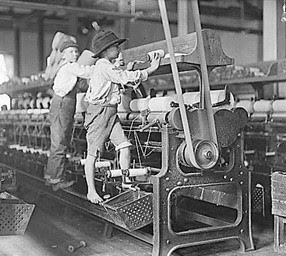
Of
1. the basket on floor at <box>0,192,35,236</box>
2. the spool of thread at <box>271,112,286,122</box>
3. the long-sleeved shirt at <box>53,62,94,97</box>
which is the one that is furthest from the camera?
the spool of thread at <box>271,112,286,122</box>

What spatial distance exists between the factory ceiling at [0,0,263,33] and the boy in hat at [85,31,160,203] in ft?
7.83

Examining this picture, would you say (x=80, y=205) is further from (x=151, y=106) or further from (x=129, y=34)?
(x=129, y=34)

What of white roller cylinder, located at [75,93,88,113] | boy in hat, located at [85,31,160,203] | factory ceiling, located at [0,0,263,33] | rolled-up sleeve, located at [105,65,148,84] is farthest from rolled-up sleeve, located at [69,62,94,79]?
factory ceiling, located at [0,0,263,33]

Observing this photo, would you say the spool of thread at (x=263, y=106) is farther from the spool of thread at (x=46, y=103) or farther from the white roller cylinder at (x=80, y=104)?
the spool of thread at (x=46, y=103)

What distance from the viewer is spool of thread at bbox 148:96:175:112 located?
11.8ft

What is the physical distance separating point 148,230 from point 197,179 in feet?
3.16

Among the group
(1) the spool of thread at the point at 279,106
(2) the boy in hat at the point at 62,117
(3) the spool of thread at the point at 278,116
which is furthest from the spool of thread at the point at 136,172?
(1) the spool of thread at the point at 279,106

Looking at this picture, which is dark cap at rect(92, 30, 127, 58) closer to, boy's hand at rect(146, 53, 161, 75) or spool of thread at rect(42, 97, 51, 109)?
boy's hand at rect(146, 53, 161, 75)

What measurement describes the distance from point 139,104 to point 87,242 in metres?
1.15

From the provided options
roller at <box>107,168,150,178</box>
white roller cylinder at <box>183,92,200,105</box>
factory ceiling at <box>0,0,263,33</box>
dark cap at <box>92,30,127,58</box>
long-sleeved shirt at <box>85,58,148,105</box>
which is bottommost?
roller at <box>107,168,150,178</box>

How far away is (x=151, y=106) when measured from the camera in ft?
12.5

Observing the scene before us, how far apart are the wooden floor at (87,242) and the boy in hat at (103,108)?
41cm

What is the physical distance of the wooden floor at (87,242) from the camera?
3604 mm

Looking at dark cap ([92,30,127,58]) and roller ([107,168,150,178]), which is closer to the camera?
roller ([107,168,150,178])
